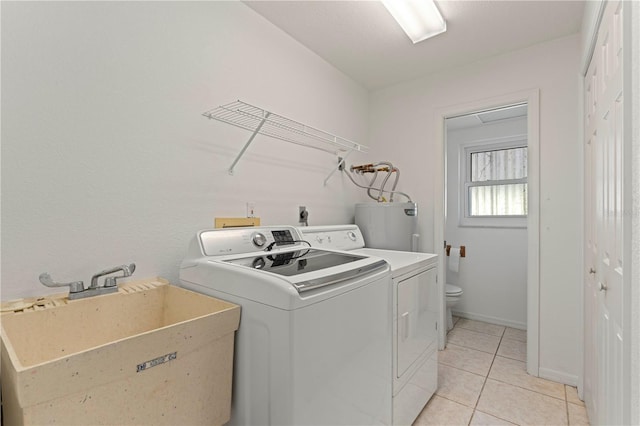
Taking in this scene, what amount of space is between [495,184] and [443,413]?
8.75 ft

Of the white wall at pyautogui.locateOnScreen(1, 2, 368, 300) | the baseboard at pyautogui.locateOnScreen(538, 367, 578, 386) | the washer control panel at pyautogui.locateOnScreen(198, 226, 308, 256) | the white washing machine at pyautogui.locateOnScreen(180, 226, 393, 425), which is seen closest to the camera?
the white washing machine at pyautogui.locateOnScreen(180, 226, 393, 425)

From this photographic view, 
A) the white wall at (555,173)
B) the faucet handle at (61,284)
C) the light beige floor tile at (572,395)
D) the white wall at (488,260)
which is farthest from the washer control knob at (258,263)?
the white wall at (488,260)

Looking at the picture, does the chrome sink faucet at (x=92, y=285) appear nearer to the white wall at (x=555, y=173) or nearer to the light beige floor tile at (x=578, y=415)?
the light beige floor tile at (x=578, y=415)

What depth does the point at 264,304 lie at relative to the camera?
990 millimetres

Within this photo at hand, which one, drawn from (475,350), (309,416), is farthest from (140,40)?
(475,350)

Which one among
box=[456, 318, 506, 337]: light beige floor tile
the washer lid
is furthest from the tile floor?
the washer lid

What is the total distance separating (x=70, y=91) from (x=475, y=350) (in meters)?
3.25

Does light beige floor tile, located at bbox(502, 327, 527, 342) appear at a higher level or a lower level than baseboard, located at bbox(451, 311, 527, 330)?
lower

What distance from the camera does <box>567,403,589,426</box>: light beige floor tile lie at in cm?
172

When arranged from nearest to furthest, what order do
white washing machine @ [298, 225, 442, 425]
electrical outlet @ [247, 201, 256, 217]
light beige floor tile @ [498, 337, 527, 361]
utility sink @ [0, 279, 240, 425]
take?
utility sink @ [0, 279, 240, 425] → white washing machine @ [298, 225, 442, 425] → electrical outlet @ [247, 201, 256, 217] → light beige floor tile @ [498, 337, 527, 361]

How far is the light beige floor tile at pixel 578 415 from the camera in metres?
1.72

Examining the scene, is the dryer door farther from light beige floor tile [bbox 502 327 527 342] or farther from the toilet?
light beige floor tile [bbox 502 327 527 342]

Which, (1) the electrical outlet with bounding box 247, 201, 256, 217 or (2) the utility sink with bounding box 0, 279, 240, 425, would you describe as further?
(1) the electrical outlet with bounding box 247, 201, 256, 217

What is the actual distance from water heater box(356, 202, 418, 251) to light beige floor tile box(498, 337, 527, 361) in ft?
4.06
